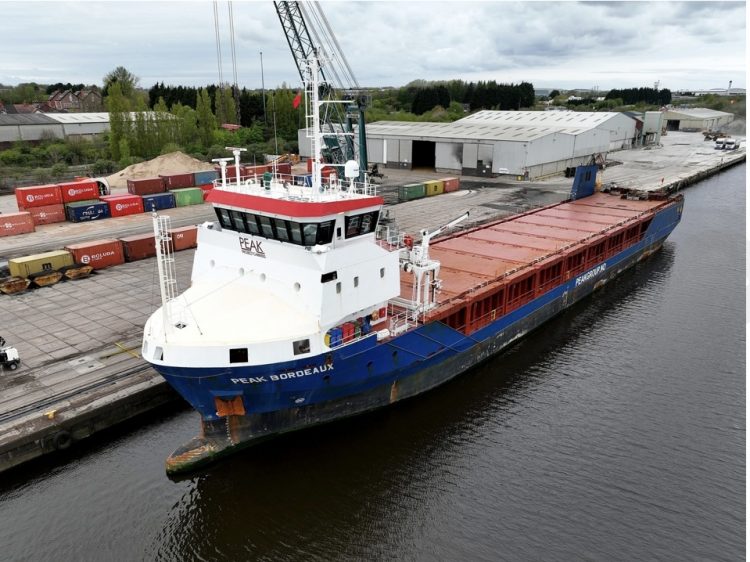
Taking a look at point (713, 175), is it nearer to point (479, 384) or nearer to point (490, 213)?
point (490, 213)

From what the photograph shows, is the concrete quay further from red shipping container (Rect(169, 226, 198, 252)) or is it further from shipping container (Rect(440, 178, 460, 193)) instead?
shipping container (Rect(440, 178, 460, 193))

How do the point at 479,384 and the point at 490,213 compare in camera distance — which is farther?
the point at 490,213

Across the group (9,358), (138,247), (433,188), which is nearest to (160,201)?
(138,247)

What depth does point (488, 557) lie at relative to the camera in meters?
13.0

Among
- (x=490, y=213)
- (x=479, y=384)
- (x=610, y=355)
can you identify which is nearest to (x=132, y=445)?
(x=479, y=384)

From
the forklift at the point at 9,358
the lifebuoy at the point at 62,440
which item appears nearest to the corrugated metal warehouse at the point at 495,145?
the forklift at the point at 9,358

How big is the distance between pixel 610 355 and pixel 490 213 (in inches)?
981

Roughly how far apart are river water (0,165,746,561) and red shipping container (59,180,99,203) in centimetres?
3242

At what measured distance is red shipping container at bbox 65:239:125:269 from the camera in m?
29.8

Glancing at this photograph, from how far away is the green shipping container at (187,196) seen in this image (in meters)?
48.6

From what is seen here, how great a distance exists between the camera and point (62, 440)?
52.3 ft

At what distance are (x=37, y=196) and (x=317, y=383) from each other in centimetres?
3647

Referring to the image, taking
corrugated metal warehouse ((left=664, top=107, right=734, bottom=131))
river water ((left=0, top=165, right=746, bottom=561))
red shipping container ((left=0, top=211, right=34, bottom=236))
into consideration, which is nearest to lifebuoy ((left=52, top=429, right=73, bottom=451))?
river water ((left=0, top=165, right=746, bottom=561))

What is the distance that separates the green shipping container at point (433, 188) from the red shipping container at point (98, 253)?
105 feet
